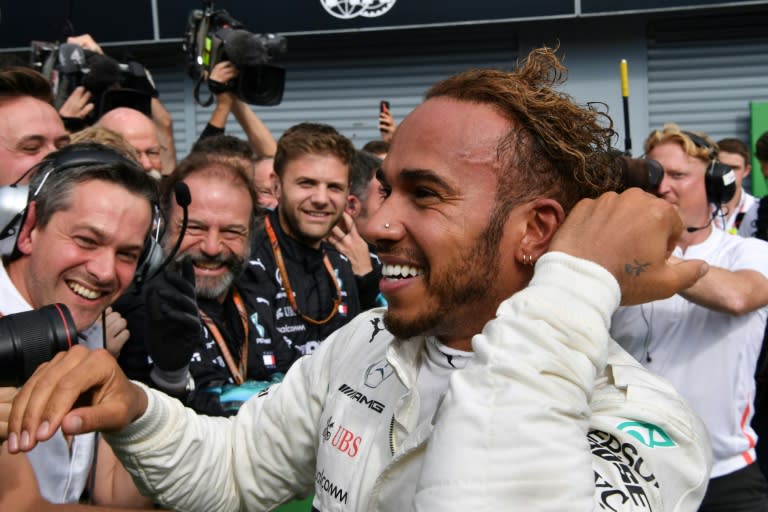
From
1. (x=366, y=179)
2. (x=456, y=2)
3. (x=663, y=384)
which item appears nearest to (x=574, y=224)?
(x=663, y=384)

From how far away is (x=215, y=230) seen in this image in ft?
12.0

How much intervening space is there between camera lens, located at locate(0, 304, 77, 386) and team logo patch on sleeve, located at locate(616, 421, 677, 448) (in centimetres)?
102

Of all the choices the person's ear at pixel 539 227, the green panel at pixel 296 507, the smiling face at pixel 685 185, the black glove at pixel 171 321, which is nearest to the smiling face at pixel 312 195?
the green panel at pixel 296 507

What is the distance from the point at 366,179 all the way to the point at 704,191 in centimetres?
226

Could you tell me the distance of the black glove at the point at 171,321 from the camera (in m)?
2.64

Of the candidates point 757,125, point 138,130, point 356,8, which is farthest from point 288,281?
point 757,125

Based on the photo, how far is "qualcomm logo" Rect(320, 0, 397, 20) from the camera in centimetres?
1002

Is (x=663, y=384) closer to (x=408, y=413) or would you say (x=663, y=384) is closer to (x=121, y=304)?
(x=408, y=413)

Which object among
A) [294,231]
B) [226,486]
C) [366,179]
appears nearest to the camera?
[226,486]

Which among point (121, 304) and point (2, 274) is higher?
point (2, 274)

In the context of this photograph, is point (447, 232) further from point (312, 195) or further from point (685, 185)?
point (312, 195)

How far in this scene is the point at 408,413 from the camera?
5.37 feet

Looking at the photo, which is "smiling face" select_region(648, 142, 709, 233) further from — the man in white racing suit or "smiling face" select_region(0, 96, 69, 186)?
"smiling face" select_region(0, 96, 69, 186)

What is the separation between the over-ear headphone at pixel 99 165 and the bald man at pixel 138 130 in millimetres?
1828
